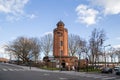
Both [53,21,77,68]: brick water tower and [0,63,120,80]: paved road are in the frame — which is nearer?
[0,63,120,80]: paved road

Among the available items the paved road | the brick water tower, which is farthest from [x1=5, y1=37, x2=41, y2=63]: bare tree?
the paved road

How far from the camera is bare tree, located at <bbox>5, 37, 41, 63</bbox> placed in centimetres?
11688

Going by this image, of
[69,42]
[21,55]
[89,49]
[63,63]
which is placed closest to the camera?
[89,49]

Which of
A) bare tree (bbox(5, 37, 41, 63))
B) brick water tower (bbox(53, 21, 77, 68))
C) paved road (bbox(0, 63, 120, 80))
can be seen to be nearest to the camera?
paved road (bbox(0, 63, 120, 80))

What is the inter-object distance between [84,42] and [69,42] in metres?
19.6

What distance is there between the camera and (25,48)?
386 feet

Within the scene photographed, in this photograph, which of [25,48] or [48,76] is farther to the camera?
[25,48]

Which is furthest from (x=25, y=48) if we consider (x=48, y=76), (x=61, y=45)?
(x=48, y=76)

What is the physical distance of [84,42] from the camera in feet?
310

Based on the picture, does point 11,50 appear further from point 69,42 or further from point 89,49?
point 89,49

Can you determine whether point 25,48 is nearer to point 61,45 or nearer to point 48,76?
point 61,45

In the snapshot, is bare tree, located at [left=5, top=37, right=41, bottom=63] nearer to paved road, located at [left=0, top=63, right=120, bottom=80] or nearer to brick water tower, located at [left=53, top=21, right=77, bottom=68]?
brick water tower, located at [left=53, top=21, right=77, bottom=68]

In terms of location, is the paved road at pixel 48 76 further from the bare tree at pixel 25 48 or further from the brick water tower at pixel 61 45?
the bare tree at pixel 25 48

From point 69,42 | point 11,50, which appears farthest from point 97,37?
point 11,50
